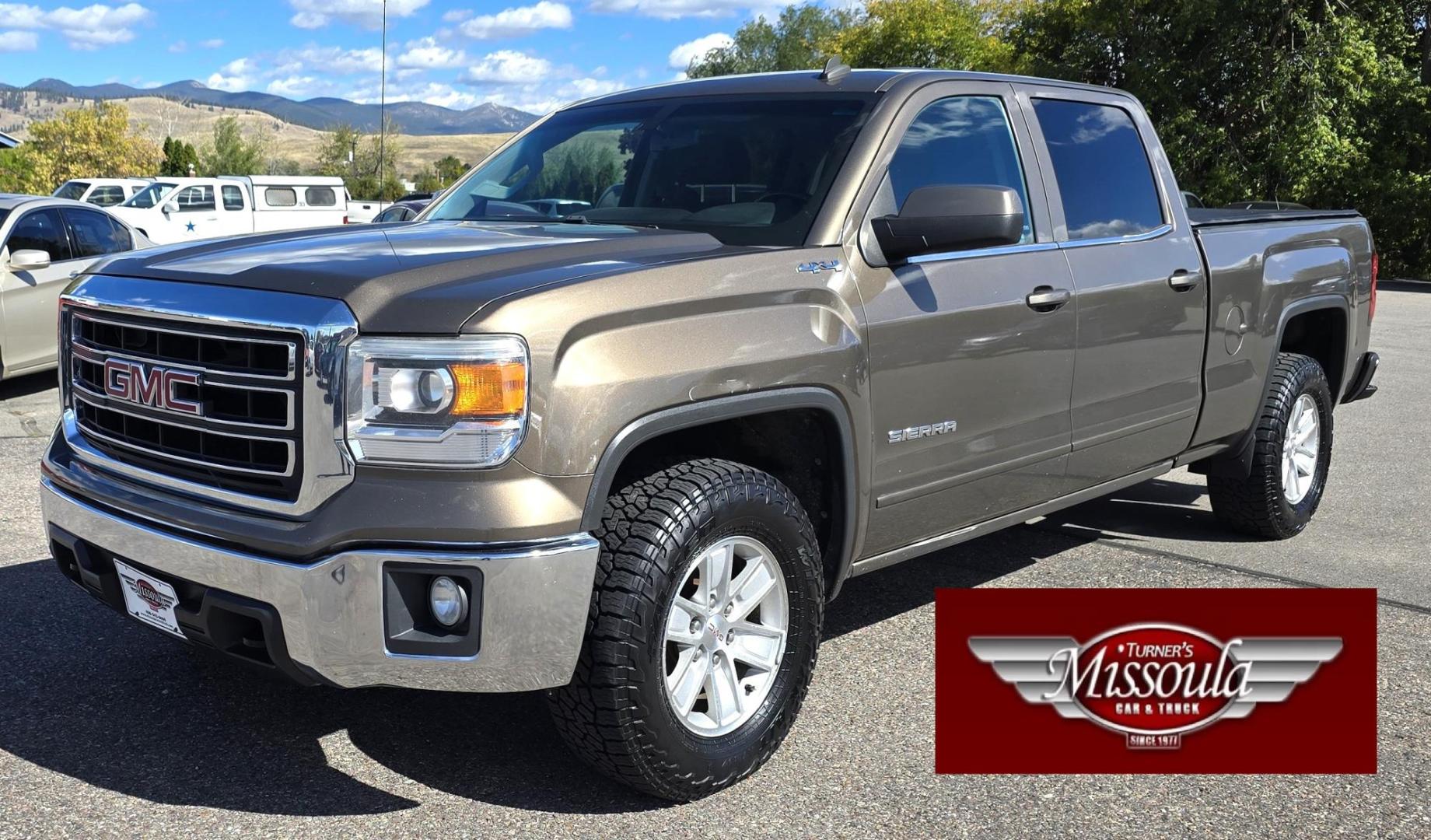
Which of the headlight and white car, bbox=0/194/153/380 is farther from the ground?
the headlight

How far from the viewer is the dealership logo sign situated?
11.1 ft

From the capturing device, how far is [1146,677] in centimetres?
338

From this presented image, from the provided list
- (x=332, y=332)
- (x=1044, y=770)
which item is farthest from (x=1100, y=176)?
(x=332, y=332)

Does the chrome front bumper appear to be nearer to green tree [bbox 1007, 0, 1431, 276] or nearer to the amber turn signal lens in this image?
the amber turn signal lens

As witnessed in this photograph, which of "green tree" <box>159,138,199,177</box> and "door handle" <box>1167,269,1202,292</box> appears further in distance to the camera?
"green tree" <box>159,138,199,177</box>

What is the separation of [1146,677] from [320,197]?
101 feet

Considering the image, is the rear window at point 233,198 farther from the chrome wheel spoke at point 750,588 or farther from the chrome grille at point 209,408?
the chrome wheel spoke at point 750,588

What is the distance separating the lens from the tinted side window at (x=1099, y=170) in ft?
14.8

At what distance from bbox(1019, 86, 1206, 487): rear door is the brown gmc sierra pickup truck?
0.02m

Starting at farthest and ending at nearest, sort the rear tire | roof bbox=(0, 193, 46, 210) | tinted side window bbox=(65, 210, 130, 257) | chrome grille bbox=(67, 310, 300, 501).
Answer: tinted side window bbox=(65, 210, 130, 257)
roof bbox=(0, 193, 46, 210)
the rear tire
chrome grille bbox=(67, 310, 300, 501)

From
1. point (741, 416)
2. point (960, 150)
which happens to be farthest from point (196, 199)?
point (741, 416)

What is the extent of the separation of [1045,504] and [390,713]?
A: 7.36 feet

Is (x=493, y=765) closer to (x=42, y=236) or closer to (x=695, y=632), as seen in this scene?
(x=695, y=632)

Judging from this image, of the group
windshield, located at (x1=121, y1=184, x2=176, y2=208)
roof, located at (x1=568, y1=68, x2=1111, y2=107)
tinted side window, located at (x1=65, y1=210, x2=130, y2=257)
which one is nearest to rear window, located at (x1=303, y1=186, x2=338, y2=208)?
windshield, located at (x1=121, y1=184, x2=176, y2=208)
